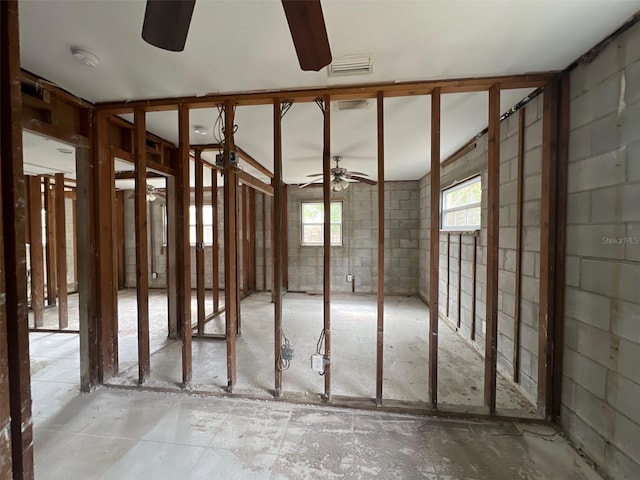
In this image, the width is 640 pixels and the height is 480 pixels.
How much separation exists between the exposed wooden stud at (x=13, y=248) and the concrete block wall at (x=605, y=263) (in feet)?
7.93

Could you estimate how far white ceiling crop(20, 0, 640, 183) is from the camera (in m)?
1.29

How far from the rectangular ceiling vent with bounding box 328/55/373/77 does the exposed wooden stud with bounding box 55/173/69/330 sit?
4.12 metres

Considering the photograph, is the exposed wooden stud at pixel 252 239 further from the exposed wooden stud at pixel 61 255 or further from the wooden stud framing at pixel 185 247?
the wooden stud framing at pixel 185 247

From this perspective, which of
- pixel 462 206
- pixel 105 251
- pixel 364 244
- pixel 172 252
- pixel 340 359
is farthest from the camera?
pixel 364 244

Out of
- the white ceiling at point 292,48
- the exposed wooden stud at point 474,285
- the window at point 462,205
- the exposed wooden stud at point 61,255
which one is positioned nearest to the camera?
the white ceiling at point 292,48

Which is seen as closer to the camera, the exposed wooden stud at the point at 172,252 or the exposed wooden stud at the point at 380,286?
the exposed wooden stud at the point at 380,286

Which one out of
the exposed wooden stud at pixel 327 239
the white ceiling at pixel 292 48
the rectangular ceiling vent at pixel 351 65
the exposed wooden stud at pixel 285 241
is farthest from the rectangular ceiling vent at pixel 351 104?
the exposed wooden stud at pixel 285 241

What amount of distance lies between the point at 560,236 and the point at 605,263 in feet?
1.13

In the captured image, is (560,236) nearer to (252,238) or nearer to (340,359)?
(340,359)

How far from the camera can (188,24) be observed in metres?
0.90

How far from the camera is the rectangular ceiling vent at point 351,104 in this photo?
2.19 m

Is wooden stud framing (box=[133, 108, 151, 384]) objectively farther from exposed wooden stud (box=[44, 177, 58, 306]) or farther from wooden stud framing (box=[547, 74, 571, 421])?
exposed wooden stud (box=[44, 177, 58, 306])

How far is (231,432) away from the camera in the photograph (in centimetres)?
178

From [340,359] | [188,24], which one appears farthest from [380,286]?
[188,24]
